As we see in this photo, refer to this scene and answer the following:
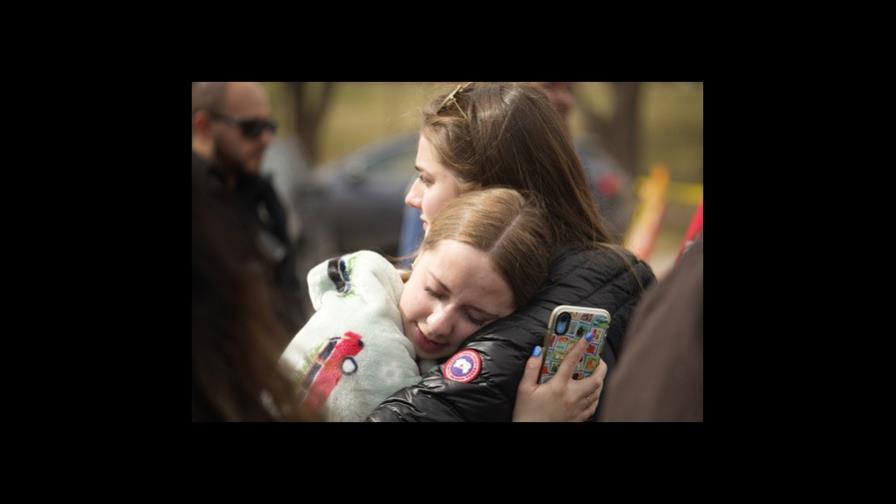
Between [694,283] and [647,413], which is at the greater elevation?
[694,283]

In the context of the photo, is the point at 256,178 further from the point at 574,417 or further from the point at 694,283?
the point at 694,283

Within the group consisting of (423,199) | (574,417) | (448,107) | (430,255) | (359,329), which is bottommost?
(574,417)

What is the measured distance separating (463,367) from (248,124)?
2769 millimetres

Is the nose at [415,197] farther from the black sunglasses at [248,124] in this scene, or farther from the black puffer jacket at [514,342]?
the black sunglasses at [248,124]

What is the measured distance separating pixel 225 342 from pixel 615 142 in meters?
15.1

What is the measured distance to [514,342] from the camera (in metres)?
2.19

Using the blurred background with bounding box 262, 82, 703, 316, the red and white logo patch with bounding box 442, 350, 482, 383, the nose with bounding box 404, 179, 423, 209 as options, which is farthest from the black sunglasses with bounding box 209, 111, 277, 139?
the red and white logo patch with bounding box 442, 350, 482, 383

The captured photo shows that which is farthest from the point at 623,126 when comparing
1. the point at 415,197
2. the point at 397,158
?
the point at 415,197

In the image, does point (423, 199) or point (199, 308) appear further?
point (423, 199)

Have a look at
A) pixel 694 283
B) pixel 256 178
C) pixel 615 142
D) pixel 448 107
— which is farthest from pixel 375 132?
pixel 694 283

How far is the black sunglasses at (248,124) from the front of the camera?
445 centimetres

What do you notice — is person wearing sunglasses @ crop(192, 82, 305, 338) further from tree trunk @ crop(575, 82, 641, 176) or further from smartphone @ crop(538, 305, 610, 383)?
tree trunk @ crop(575, 82, 641, 176)

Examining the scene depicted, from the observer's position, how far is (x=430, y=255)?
2303 millimetres

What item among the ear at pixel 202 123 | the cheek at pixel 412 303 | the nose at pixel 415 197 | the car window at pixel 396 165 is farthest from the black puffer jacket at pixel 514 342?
the car window at pixel 396 165
